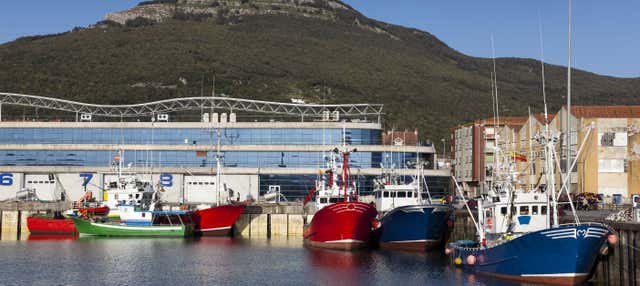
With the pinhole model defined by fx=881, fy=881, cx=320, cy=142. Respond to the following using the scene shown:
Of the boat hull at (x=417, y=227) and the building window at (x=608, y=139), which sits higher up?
the building window at (x=608, y=139)

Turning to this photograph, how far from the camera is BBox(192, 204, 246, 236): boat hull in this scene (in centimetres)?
9288

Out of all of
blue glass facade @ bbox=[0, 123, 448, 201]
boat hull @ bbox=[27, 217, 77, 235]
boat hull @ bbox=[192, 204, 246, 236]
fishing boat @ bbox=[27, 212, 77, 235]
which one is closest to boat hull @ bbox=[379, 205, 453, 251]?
boat hull @ bbox=[192, 204, 246, 236]

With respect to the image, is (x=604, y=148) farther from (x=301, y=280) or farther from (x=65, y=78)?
(x=65, y=78)

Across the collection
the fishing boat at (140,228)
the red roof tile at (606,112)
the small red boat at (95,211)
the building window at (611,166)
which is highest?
the red roof tile at (606,112)

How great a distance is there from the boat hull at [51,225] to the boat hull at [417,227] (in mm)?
38736

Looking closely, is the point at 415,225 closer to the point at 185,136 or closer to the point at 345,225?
the point at 345,225

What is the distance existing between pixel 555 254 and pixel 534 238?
4.79ft

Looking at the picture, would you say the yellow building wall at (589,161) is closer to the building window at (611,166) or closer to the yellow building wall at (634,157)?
the building window at (611,166)

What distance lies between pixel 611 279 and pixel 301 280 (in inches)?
753

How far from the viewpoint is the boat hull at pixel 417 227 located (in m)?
73.0

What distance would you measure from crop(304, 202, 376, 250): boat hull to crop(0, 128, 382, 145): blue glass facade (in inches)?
1414

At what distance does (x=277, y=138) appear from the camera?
113 m

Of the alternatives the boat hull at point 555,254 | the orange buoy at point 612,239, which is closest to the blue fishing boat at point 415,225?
the boat hull at point 555,254

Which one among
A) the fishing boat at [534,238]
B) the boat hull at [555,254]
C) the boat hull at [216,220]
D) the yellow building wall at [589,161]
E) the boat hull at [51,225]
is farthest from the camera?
the boat hull at [51,225]
